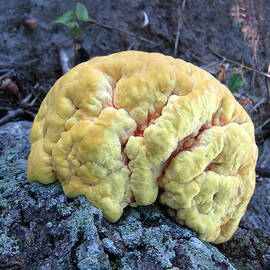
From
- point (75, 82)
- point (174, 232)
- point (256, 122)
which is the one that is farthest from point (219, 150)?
point (256, 122)

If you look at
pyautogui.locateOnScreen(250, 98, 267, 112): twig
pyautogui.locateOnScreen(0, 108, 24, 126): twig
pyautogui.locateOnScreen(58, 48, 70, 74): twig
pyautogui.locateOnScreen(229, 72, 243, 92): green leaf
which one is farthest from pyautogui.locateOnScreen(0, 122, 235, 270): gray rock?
pyautogui.locateOnScreen(250, 98, 267, 112): twig

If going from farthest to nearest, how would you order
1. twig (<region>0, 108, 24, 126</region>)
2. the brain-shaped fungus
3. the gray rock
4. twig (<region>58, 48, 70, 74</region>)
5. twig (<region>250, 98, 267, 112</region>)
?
twig (<region>250, 98, 267, 112</region>) < twig (<region>58, 48, 70, 74</region>) < twig (<region>0, 108, 24, 126</region>) < the brain-shaped fungus < the gray rock

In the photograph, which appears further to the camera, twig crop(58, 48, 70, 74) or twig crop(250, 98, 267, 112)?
twig crop(250, 98, 267, 112)

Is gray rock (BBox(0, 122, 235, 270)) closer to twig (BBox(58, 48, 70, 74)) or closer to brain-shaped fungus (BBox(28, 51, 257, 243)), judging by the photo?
brain-shaped fungus (BBox(28, 51, 257, 243))

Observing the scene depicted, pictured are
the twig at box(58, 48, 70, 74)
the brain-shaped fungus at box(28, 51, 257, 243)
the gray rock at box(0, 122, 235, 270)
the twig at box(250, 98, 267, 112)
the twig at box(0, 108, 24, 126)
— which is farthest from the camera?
the twig at box(250, 98, 267, 112)

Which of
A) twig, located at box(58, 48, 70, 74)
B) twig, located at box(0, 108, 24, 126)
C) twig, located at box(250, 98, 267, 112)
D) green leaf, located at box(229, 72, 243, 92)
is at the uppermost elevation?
green leaf, located at box(229, 72, 243, 92)

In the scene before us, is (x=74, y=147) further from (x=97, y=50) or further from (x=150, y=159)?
(x=97, y=50)
